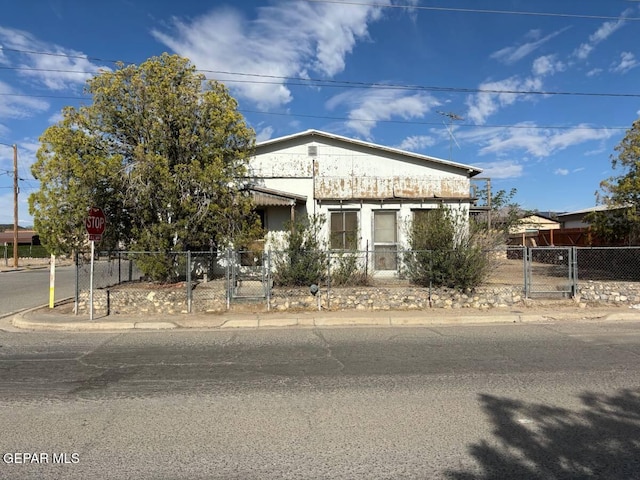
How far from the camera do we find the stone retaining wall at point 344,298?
38.0 ft

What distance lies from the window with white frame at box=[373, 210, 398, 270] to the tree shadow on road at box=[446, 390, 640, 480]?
1062cm

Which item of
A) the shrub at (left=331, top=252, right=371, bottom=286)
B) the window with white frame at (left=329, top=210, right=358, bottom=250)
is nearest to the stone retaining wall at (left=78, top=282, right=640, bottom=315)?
the shrub at (left=331, top=252, right=371, bottom=286)

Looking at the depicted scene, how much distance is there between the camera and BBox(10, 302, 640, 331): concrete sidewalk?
10.4 meters

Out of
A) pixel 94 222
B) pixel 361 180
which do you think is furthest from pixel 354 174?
pixel 94 222

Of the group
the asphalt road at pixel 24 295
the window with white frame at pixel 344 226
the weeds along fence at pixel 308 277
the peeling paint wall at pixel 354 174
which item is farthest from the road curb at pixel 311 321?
the peeling paint wall at pixel 354 174

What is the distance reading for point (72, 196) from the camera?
437 inches

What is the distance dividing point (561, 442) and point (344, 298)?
26.4 feet

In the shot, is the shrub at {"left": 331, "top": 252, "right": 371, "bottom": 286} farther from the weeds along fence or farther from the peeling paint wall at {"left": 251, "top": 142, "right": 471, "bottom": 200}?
the peeling paint wall at {"left": 251, "top": 142, "right": 471, "bottom": 200}

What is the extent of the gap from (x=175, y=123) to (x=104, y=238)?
11.3ft

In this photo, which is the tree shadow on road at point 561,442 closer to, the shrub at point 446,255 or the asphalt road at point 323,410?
the asphalt road at point 323,410

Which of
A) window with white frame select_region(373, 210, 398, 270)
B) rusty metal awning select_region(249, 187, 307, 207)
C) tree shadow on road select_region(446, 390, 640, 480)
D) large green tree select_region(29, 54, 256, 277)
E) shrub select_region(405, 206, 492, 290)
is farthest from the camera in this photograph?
window with white frame select_region(373, 210, 398, 270)

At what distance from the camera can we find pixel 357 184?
634 inches

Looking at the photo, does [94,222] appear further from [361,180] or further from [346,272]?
[361,180]

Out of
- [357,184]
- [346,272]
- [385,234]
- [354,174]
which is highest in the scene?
[354,174]
